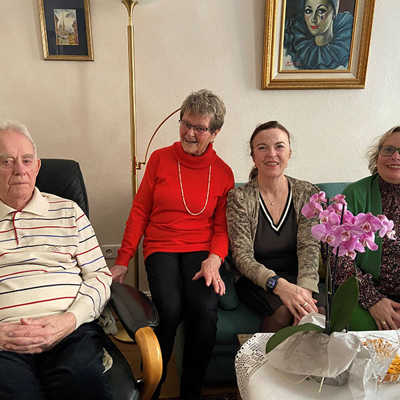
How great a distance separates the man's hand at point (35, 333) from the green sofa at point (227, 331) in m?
0.60

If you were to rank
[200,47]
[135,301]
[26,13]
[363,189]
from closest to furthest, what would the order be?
1. [135,301]
2. [363,189]
3. [26,13]
4. [200,47]

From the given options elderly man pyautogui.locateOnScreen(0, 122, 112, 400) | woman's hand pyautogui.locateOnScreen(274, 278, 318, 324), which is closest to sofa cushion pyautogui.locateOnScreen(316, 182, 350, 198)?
woman's hand pyautogui.locateOnScreen(274, 278, 318, 324)

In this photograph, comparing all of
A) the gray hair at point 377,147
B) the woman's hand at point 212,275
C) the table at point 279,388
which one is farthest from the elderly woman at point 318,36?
the table at point 279,388

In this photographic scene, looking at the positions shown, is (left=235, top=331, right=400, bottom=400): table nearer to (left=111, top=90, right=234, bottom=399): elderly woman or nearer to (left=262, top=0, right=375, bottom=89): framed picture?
(left=111, top=90, right=234, bottom=399): elderly woman

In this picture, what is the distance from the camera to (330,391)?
0.85 meters

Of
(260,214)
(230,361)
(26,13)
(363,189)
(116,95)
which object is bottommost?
(230,361)

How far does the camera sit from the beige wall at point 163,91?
1.88m

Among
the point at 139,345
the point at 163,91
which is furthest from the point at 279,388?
the point at 163,91

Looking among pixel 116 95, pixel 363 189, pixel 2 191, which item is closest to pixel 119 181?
pixel 116 95

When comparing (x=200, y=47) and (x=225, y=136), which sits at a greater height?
(x=200, y=47)

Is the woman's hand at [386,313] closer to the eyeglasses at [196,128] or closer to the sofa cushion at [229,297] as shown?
the sofa cushion at [229,297]

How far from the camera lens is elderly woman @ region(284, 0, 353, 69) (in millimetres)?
1961

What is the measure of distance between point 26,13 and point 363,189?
193cm

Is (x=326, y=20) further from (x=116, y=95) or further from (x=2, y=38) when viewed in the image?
(x=2, y=38)
